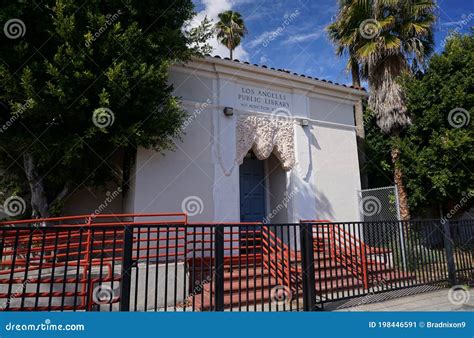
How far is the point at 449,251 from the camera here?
640cm

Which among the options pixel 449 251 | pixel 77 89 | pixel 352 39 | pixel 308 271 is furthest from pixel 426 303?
pixel 352 39

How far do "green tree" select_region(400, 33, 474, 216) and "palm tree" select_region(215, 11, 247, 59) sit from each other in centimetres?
985

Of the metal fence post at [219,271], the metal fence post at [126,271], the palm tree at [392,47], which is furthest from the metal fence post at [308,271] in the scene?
the palm tree at [392,47]

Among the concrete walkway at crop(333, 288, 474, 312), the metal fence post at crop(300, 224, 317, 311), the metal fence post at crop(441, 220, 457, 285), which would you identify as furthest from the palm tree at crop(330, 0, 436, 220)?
the metal fence post at crop(300, 224, 317, 311)

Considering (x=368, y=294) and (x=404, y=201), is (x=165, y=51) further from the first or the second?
(x=404, y=201)

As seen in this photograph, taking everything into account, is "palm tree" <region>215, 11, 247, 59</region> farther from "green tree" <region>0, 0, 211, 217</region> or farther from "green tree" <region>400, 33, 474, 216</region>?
"green tree" <region>0, 0, 211, 217</region>

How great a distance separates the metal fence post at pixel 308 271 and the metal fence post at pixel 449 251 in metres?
3.59

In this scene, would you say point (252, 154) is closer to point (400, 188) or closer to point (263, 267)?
point (400, 188)

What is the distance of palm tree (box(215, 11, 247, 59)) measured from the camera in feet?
56.4

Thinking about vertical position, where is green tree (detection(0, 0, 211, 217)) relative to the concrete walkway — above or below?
above

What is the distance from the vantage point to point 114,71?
5.59m

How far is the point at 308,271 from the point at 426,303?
2.48 metres

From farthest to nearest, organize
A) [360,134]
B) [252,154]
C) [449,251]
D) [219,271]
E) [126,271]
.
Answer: [360,134]
[252,154]
[449,251]
[219,271]
[126,271]

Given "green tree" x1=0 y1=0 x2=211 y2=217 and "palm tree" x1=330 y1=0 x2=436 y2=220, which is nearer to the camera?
"green tree" x1=0 y1=0 x2=211 y2=217
